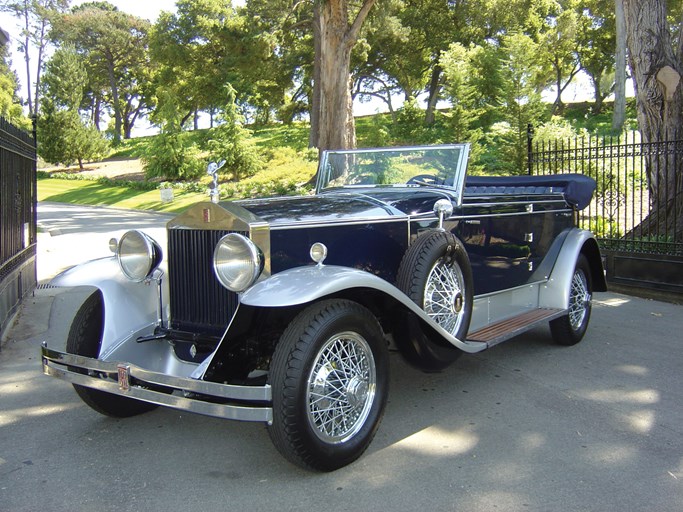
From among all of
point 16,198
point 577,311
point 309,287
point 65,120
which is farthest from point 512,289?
point 65,120

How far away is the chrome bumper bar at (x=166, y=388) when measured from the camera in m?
2.72

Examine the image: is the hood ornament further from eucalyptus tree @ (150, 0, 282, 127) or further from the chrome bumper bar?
eucalyptus tree @ (150, 0, 282, 127)

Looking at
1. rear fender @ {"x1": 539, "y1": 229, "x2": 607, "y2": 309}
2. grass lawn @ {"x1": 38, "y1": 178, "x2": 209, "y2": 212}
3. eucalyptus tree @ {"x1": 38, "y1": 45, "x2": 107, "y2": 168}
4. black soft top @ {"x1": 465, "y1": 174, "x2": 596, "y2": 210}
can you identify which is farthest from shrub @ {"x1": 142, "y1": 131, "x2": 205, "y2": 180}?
rear fender @ {"x1": 539, "y1": 229, "x2": 607, "y2": 309}

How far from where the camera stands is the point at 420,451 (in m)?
3.29

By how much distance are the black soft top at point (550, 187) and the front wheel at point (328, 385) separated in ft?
9.34

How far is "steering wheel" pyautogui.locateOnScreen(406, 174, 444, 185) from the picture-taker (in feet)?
15.4

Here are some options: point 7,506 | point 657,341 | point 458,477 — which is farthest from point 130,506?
point 657,341

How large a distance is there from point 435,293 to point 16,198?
5.35 metres

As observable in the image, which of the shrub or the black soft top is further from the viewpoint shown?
the shrub

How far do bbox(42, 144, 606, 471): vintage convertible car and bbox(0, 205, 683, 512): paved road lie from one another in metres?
0.25

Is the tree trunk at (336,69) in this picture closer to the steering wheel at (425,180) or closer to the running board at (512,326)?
the steering wheel at (425,180)

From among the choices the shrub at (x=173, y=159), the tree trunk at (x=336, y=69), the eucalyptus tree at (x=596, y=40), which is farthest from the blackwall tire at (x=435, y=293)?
the eucalyptus tree at (x=596, y=40)

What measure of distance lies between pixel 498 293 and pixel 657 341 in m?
1.87

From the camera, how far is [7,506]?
107 inches
